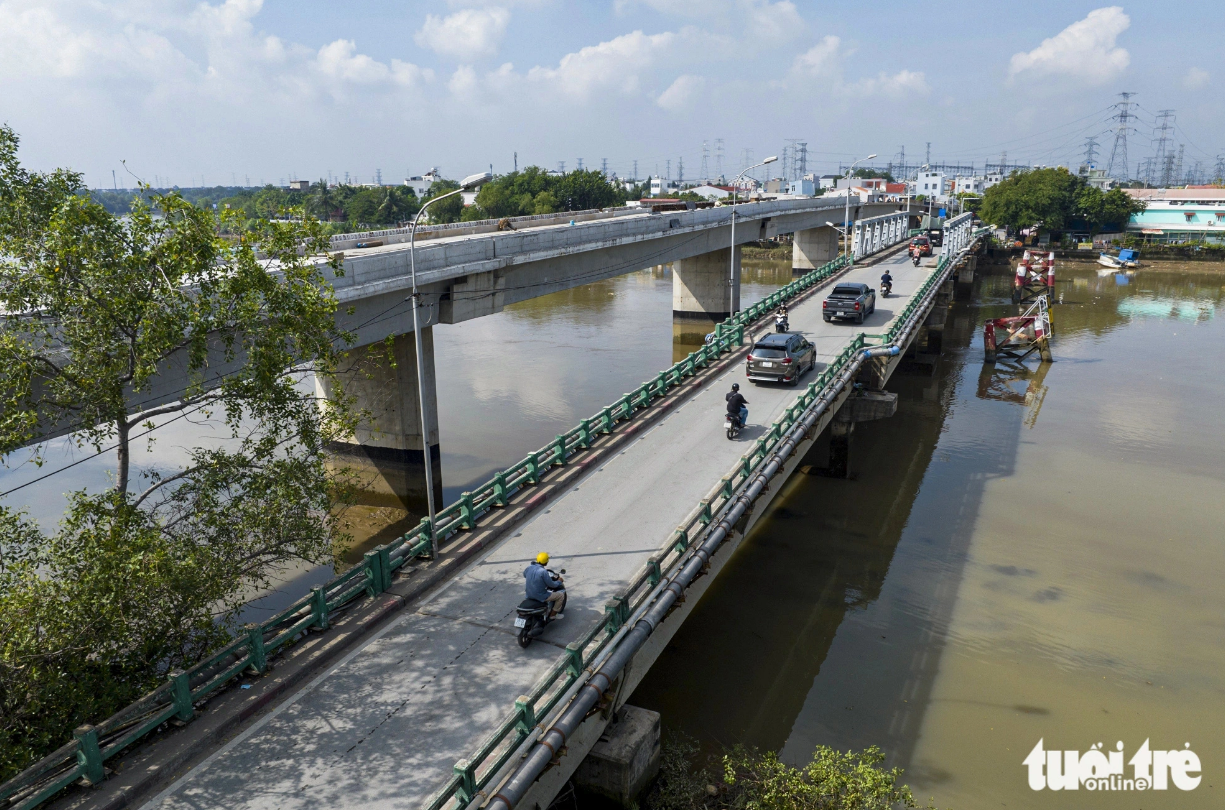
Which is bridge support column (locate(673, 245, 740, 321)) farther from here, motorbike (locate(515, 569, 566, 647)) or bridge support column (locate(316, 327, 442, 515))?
motorbike (locate(515, 569, 566, 647))

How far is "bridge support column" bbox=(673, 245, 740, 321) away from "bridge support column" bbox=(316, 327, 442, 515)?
29.1m

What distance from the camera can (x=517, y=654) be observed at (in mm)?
12125

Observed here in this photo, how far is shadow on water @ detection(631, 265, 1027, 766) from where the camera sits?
51.1 ft

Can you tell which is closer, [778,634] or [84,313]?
[84,313]

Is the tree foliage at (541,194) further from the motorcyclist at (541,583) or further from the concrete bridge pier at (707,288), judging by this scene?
the motorcyclist at (541,583)

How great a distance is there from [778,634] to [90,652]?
13505mm

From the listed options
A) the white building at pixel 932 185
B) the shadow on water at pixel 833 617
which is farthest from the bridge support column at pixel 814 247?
the white building at pixel 932 185

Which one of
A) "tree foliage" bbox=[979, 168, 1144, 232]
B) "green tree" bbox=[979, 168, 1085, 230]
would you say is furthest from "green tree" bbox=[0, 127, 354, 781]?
"tree foliage" bbox=[979, 168, 1144, 232]

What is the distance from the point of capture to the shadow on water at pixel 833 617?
613 inches

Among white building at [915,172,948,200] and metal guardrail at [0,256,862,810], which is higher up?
white building at [915,172,948,200]

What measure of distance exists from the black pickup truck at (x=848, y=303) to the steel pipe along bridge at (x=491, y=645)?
565 inches

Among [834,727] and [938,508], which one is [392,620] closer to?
[834,727]

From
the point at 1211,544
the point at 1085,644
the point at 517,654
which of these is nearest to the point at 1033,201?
Answer: the point at 1211,544

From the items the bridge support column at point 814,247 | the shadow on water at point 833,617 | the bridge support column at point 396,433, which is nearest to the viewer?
the shadow on water at point 833,617
